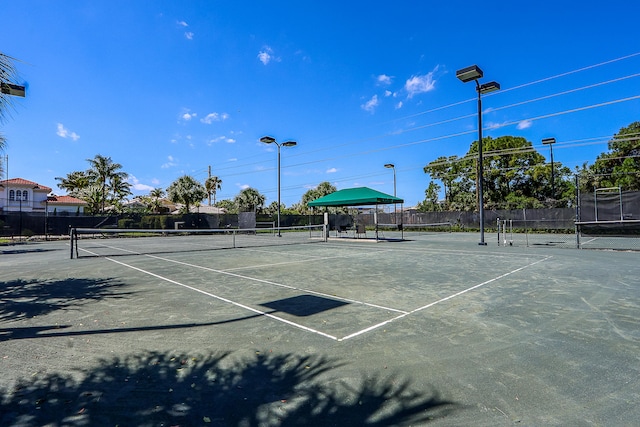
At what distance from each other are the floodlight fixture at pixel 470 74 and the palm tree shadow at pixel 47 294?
15.8m

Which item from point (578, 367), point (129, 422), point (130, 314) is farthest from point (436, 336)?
point (130, 314)

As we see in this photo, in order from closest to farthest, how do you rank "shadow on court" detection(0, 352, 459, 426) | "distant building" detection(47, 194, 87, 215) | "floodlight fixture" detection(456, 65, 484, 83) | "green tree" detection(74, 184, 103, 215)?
"shadow on court" detection(0, 352, 459, 426) < "floodlight fixture" detection(456, 65, 484, 83) < "green tree" detection(74, 184, 103, 215) < "distant building" detection(47, 194, 87, 215)

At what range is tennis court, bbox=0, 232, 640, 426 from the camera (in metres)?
2.54

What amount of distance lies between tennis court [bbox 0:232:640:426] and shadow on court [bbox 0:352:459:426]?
2 cm

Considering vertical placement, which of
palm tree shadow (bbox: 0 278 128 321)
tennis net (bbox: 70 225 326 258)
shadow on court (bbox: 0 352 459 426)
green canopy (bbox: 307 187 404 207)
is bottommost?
shadow on court (bbox: 0 352 459 426)

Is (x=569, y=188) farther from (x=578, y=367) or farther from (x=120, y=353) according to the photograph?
(x=120, y=353)

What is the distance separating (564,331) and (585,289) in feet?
10.7

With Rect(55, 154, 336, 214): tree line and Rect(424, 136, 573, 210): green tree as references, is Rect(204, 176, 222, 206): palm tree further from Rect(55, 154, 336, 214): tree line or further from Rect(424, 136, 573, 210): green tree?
Rect(424, 136, 573, 210): green tree

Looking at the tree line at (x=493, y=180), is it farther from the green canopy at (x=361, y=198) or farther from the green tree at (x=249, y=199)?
the green canopy at (x=361, y=198)

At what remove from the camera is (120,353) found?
12.0ft

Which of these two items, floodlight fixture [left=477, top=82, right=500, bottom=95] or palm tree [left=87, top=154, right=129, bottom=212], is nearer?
floodlight fixture [left=477, top=82, right=500, bottom=95]

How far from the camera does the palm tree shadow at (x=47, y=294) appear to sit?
5.36m

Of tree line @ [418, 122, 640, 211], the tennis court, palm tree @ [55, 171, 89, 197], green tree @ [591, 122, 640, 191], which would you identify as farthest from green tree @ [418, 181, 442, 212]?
palm tree @ [55, 171, 89, 197]

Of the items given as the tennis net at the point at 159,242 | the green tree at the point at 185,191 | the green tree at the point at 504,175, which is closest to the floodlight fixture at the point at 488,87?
the tennis net at the point at 159,242
